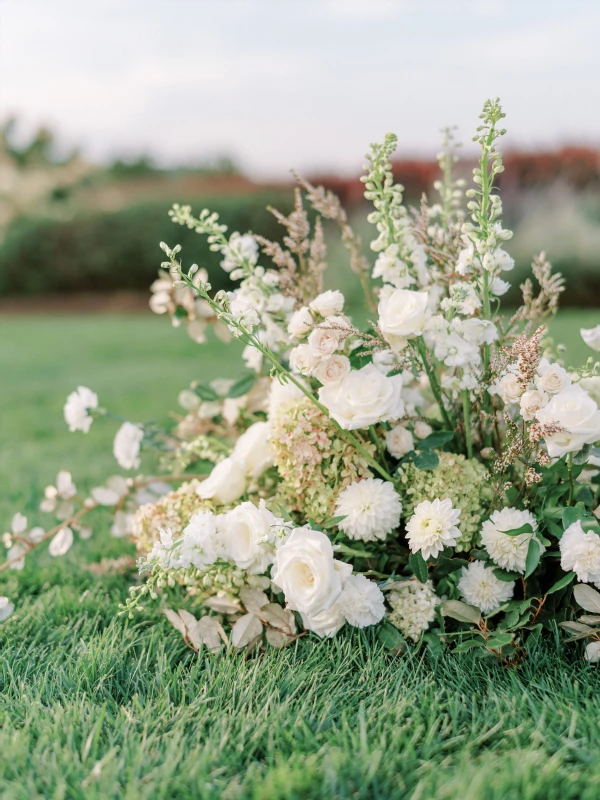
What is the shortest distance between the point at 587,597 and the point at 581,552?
0.45 ft

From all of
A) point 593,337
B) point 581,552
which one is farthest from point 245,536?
point 593,337

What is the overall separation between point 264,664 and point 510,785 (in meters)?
0.59

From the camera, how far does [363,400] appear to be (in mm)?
1639

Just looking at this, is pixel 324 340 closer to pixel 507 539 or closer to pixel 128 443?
pixel 507 539

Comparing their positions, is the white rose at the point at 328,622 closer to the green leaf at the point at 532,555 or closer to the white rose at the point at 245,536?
the white rose at the point at 245,536

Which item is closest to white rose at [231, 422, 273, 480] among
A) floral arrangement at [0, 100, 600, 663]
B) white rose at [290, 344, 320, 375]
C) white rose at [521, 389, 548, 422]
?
floral arrangement at [0, 100, 600, 663]

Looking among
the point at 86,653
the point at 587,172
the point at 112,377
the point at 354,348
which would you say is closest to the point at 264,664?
the point at 86,653

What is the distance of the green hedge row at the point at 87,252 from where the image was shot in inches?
507

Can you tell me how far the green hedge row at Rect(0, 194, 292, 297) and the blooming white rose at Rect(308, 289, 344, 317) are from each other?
37.2 feet

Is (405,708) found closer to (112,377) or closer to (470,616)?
(470,616)

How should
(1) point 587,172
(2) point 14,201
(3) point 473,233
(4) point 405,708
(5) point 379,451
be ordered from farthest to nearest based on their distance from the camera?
(2) point 14,201 < (1) point 587,172 < (5) point 379,451 < (3) point 473,233 < (4) point 405,708

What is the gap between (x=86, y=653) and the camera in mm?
1725

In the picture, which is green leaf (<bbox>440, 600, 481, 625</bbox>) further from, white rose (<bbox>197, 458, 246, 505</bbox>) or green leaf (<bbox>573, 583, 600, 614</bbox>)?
white rose (<bbox>197, 458, 246, 505</bbox>)

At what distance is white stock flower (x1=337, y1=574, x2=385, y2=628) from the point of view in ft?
5.49
